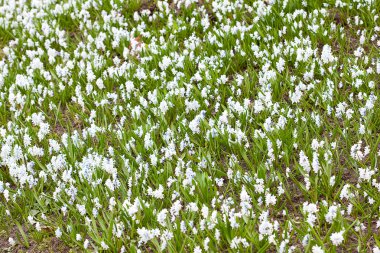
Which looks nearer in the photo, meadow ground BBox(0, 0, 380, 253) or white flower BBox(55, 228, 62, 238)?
meadow ground BBox(0, 0, 380, 253)

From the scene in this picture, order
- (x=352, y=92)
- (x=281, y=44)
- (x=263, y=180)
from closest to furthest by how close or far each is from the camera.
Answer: (x=263, y=180)
(x=352, y=92)
(x=281, y=44)

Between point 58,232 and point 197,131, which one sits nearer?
point 58,232

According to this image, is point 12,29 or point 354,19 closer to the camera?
point 354,19

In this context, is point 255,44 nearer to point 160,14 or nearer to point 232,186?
point 160,14

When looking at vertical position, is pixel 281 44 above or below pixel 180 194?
above

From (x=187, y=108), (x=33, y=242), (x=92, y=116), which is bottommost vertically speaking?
(x=33, y=242)

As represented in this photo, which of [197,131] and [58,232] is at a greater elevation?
[197,131]

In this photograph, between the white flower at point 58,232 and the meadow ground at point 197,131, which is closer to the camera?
the meadow ground at point 197,131

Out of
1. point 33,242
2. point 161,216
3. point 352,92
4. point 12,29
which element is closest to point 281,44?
point 352,92
